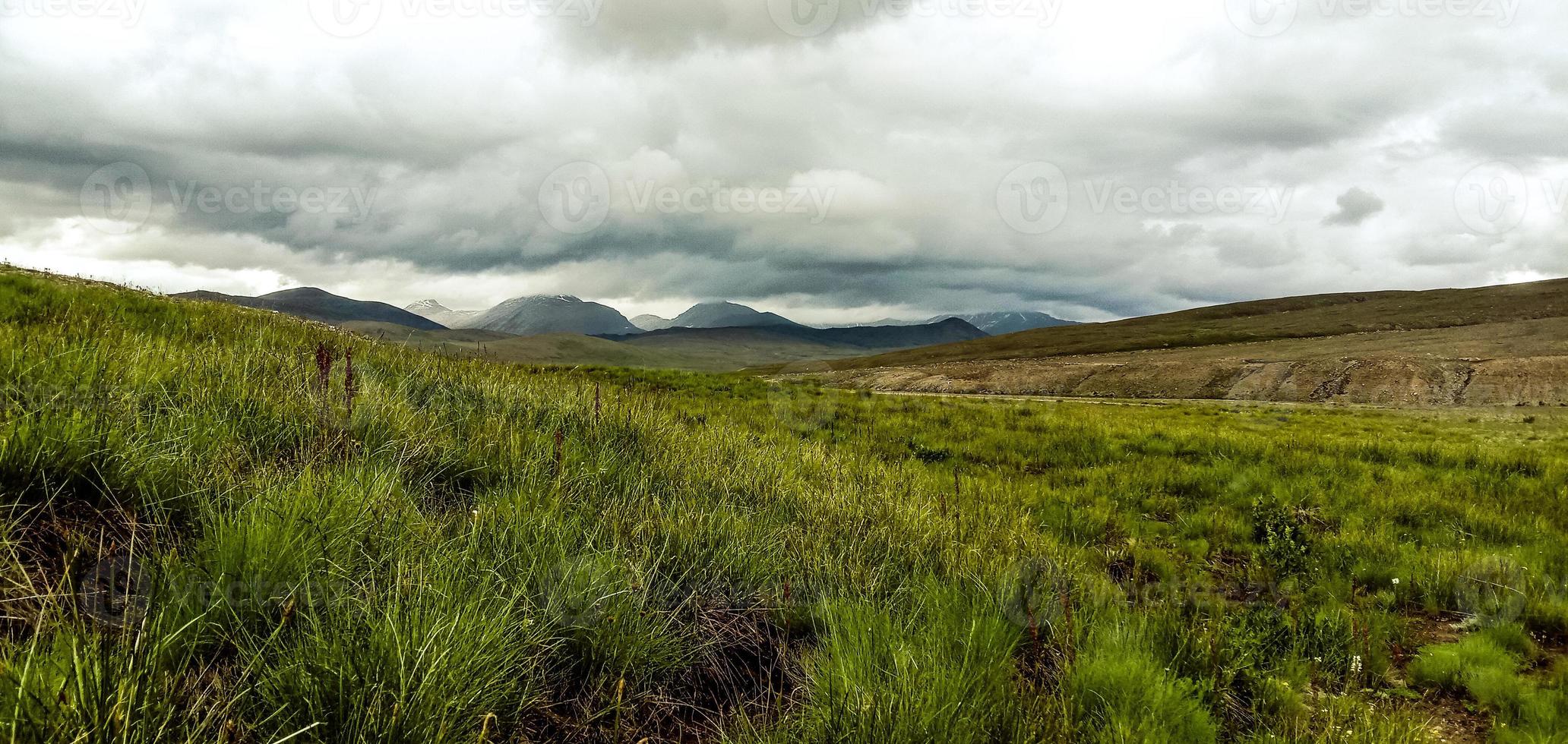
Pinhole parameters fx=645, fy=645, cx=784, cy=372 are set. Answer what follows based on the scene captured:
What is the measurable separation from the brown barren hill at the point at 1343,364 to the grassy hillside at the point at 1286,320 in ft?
1.72

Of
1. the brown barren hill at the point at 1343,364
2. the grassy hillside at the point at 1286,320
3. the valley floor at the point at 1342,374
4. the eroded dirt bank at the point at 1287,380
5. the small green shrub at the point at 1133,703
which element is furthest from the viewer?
the grassy hillside at the point at 1286,320

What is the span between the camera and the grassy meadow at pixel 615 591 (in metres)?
2.29

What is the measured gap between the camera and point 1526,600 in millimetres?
5328

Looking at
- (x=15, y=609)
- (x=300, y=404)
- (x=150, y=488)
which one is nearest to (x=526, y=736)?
(x=15, y=609)

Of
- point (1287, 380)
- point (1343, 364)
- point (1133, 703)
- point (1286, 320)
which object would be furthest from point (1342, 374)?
point (1286, 320)

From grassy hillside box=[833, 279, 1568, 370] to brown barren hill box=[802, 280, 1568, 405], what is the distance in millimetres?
523

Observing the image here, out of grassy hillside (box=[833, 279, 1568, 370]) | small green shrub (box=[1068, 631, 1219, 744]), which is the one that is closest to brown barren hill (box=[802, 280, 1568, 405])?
grassy hillside (box=[833, 279, 1568, 370])

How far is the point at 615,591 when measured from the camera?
3453 millimetres

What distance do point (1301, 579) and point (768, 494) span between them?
17.0 feet

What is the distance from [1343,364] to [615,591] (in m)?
63.7

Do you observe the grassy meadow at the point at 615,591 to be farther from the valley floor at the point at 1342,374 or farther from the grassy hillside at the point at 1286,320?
the grassy hillside at the point at 1286,320

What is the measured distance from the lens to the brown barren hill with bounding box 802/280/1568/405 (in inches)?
1620

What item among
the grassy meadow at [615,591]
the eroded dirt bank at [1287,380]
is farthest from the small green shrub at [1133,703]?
the eroded dirt bank at [1287,380]

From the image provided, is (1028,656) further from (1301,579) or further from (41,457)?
(41,457)
